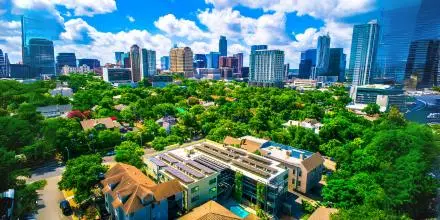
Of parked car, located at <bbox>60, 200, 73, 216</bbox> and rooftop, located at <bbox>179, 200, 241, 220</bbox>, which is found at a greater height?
rooftop, located at <bbox>179, 200, 241, 220</bbox>

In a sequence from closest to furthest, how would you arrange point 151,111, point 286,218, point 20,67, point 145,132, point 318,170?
point 286,218, point 318,170, point 145,132, point 151,111, point 20,67

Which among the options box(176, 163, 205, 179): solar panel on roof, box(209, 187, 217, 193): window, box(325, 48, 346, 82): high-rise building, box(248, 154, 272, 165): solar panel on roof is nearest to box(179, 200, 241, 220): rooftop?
box(209, 187, 217, 193): window

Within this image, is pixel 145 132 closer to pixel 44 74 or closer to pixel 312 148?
pixel 312 148

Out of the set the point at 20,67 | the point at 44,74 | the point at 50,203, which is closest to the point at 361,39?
the point at 50,203

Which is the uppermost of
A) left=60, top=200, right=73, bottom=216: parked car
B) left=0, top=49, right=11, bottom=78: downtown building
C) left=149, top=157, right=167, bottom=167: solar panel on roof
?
left=0, top=49, right=11, bottom=78: downtown building

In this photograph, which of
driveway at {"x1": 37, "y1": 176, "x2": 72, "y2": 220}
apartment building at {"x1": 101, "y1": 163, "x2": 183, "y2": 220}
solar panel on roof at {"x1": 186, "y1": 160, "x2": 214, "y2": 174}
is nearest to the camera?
apartment building at {"x1": 101, "y1": 163, "x2": 183, "y2": 220}

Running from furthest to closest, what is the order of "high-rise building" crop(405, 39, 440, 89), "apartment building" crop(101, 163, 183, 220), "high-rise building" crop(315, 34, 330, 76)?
"high-rise building" crop(315, 34, 330, 76) < "high-rise building" crop(405, 39, 440, 89) < "apartment building" crop(101, 163, 183, 220)

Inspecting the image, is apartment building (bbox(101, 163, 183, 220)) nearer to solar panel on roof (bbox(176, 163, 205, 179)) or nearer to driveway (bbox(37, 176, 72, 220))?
solar panel on roof (bbox(176, 163, 205, 179))

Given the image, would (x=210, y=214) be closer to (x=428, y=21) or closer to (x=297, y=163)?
(x=297, y=163)
